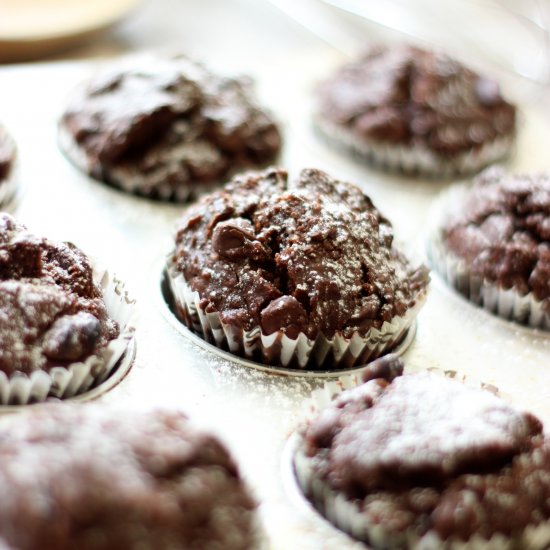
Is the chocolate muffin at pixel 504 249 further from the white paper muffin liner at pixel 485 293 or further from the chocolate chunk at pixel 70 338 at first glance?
the chocolate chunk at pixel 70 338

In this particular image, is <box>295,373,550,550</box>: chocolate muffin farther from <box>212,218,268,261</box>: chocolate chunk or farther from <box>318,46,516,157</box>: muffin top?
<box>318,46,516,157</box>: muffin top

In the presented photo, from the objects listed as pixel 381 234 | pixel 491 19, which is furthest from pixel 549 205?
pixel 491 19

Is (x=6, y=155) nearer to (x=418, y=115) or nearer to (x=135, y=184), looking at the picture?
(x=135, y=184)

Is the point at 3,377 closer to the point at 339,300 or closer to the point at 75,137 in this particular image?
the point at 339,300

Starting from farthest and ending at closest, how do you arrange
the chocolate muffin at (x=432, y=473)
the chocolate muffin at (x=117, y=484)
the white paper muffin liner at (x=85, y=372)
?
the white paper muffin liner at (x=85, y=372) < the chocolate muffin at (x=432, y=473) < the chocolate muffin at (x=117, y=484)

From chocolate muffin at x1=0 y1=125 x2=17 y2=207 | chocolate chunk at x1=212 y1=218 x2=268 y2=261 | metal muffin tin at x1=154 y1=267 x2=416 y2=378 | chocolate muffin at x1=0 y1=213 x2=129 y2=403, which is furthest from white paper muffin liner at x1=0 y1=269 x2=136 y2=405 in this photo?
chocolate muffin at x1=0 y1=125 x2=17 y2=207

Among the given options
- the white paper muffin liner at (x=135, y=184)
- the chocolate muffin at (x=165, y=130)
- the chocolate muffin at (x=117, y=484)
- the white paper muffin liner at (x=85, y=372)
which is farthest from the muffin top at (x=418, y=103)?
the chocolate muffin at (x=117, y=484)
